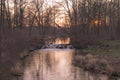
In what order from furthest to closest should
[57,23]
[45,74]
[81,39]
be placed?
1. [57,23]
2. [81,39]
3. [45,74]

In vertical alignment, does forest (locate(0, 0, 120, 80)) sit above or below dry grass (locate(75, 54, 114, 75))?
above

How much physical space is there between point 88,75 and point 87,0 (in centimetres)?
3375

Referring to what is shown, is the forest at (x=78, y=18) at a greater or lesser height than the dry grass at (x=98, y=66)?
Answer: greater

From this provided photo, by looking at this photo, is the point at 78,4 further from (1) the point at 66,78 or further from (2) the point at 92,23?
(1) the point at 66,78

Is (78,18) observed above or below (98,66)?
above

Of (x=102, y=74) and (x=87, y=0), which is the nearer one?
(x=102, y=74)

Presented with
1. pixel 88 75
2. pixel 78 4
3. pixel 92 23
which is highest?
pixel 78 4

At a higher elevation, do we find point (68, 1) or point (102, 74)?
point (68, 1)

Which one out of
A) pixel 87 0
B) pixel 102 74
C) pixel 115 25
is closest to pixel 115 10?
pixel 115 25

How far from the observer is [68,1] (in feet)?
177

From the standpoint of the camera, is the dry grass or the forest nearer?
the dry grass

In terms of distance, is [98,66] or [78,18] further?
[78,18]

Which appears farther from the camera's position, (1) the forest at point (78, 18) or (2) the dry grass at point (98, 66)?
(1) the forest at point (78, 18)

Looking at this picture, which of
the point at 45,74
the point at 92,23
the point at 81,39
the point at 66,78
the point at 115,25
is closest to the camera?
the point at 66,78
